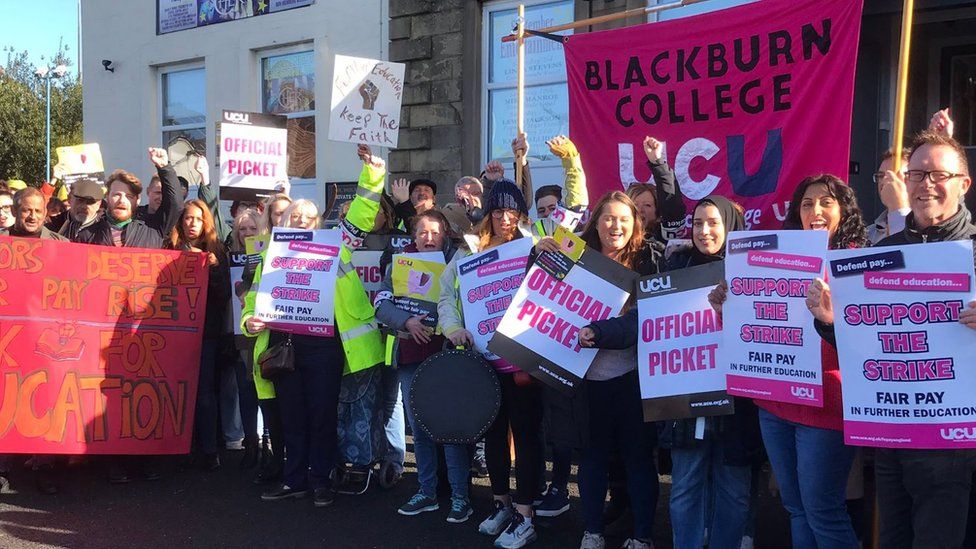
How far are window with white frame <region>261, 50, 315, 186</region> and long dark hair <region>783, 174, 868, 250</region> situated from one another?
28.9 feet

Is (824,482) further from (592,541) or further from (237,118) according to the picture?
(237,118)

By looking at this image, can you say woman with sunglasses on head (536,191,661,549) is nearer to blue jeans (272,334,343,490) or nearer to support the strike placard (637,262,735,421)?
support the strike placard (637,262,735,421)

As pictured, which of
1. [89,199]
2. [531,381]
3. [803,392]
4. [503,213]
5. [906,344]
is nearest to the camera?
[906,344]

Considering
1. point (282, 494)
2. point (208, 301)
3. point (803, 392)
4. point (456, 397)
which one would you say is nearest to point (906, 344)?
point (803, 392)

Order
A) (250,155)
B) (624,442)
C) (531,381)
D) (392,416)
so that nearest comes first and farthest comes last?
(624,442) → (531,381) → (392,416) → (250,155)

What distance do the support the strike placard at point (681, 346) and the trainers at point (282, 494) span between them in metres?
2.60

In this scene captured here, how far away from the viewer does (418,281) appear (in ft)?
18.3

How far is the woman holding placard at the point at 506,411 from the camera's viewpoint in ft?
16.1

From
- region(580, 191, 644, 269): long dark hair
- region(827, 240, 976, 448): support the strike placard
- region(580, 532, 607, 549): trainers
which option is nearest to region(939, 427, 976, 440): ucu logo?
region(827, 240, 976, 448): support the strike placard

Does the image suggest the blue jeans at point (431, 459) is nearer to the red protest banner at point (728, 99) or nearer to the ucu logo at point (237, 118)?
the red protest banner at point (728, 99)

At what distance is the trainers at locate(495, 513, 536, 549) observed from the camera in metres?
4.85

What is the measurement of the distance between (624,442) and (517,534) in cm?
82

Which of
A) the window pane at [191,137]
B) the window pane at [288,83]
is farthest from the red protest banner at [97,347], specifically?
the window pane at [191,137]

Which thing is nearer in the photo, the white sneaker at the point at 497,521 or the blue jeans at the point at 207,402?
the white sneaker at the point at 497,521
